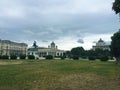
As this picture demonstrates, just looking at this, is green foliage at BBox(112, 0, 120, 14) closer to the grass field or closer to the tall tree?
the tall tree

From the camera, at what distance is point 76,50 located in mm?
168500

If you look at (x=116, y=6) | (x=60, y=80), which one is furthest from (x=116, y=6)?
(x=60, y=80)

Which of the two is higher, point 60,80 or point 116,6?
point 116,6

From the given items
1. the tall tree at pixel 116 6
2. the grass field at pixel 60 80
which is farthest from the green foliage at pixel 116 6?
the grass field at pixel 60 80

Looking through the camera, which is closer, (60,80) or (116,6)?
(60,80)

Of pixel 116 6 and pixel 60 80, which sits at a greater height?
pixel 116 6

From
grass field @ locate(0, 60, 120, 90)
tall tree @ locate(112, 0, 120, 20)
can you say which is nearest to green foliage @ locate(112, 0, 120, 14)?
tall tree @ locate(112, 0, 120, 20)

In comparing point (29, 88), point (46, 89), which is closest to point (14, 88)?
point (29, 88)

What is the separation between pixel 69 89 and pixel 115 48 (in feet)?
149

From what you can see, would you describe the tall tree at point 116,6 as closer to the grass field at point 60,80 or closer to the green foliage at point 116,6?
the green foliage at point 116,6

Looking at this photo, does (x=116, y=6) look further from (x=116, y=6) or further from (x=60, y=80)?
(x=60, y=80)

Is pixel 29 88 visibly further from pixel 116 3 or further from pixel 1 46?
pixel 1 46

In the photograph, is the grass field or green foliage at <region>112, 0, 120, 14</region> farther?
green foliage at <region>112, 0, 120, 14</region>

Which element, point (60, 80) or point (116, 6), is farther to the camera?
point (116, 6)
